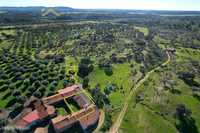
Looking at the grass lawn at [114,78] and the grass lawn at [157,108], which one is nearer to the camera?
the grass lawn at [157,108]

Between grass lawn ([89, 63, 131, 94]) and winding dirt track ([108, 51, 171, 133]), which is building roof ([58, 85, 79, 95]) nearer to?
grass lawn ([89, 63, 131, 94])

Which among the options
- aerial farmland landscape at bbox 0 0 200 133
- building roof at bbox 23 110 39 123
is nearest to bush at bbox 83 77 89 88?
aerial farmland landscape at bbox 0 0 200 133

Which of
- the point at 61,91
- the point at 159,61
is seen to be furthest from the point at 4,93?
the point at 159,61

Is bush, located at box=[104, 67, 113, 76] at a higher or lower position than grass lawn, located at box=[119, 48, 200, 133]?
higher

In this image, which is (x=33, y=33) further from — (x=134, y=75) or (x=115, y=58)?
(x=134, y=75)

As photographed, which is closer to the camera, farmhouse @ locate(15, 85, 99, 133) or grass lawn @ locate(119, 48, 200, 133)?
farmhouse @ locate(15, 85, 99, 133)

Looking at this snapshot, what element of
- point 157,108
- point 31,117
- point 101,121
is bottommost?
point 157,108

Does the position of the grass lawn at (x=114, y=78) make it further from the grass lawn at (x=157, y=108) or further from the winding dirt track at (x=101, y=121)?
the winding dirt track at (x=101, y=121)

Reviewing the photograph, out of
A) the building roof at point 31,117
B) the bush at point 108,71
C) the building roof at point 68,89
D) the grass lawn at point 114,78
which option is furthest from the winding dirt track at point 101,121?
the bush at point 108,71

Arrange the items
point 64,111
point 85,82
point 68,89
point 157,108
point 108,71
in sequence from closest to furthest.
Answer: point 64,111 → point 157,108 → point 68,89 → point 85,82 → point 108,71

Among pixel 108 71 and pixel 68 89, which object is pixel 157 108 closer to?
pixel 68 89

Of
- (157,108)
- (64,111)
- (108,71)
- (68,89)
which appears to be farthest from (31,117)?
(108,71)
